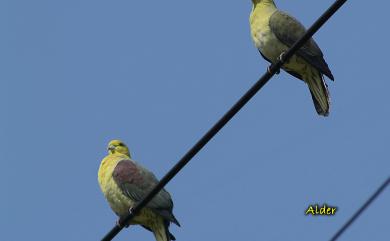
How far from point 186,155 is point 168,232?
3728 millimetres

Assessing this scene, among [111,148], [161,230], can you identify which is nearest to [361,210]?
[161,230]

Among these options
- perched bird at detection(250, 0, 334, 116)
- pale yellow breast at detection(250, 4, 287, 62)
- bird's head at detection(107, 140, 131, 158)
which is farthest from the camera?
bird's head at detection(107, 140, 131, 158)

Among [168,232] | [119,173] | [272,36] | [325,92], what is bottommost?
[168,232]

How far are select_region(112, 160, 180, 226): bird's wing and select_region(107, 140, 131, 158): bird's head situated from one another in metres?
1.05

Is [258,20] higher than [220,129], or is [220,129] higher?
[258,20]

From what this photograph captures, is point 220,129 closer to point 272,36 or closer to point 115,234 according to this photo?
point 115,234

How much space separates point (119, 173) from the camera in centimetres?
1002

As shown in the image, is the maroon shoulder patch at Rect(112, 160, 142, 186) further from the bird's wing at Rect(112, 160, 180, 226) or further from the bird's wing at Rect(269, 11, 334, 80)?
the bird's wing at Rect(269, 11, 334, 80)

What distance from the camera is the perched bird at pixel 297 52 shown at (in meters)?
9.88

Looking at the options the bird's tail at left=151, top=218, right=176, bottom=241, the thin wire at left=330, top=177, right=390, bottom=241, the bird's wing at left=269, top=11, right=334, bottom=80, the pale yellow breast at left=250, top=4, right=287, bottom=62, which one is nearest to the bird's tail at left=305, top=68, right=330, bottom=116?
the bird's wing at left=269, top=11, right=334, bottom=80

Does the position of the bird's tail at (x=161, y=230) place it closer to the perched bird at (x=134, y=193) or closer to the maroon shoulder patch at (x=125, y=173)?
the perched bird at (x=134, y=193)

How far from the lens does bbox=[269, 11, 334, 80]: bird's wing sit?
9930 mm

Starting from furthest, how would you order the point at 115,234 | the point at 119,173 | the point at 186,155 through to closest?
1. the point at 119,173
2. the point at 115,234
3. the point at 186,155

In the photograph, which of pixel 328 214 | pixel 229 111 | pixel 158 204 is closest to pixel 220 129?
pixel 229 111
